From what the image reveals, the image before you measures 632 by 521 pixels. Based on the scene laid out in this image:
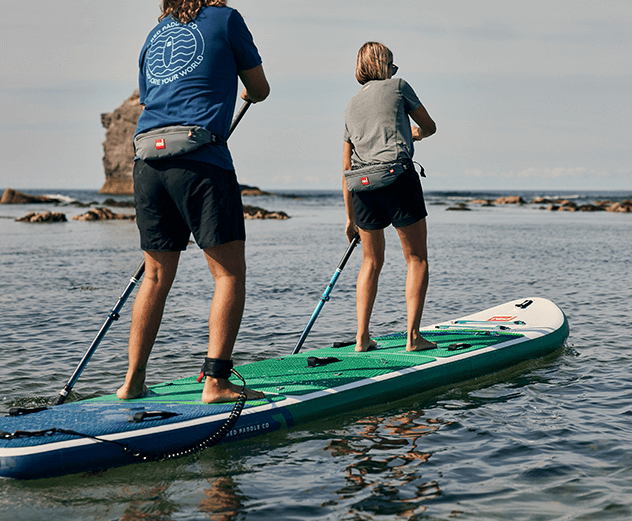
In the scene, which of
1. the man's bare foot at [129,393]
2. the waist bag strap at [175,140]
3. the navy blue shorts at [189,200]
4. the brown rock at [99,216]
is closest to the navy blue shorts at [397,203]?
the navy blue shorts at [189,200]

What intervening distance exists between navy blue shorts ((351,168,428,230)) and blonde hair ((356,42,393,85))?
0.87m

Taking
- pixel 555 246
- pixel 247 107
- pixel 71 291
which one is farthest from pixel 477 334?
pixel 555 246

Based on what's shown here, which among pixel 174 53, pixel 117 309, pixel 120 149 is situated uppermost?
pixel 120 149

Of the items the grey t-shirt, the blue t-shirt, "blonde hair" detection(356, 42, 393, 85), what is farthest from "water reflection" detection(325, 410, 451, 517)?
"blonde hair" detection(356, 42, 393, 85)

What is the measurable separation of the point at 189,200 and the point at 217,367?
1053 mm

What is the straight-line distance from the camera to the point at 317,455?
419cm

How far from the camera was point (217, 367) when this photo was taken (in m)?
4.12

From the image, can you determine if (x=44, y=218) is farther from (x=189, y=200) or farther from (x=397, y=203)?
(x=189, y=200)

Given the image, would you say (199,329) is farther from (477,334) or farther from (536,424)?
(536,424)

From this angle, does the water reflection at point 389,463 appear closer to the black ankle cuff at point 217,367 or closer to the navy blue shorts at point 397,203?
the black ankle cuff at point 217,367

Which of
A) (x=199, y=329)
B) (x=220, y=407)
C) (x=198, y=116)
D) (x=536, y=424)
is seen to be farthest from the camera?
(x=199, y=329)

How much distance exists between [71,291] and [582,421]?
9.82 meters

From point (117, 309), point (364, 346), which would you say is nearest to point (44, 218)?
point (364, 346)

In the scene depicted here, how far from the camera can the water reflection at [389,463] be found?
3.51m
